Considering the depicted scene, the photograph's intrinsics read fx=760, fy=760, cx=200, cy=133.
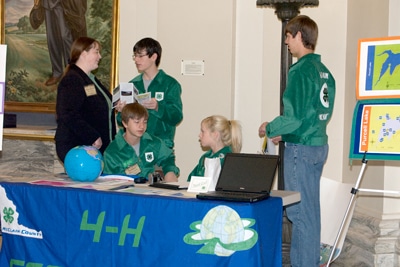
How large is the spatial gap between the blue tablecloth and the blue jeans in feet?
2.87

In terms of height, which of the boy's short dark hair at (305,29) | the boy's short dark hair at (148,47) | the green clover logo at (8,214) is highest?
the boy's short dark hair at (305,29)

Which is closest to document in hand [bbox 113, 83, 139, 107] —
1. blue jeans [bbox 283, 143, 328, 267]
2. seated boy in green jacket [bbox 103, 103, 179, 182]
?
seated boy in green jacket [bbox 103, 103, 179, 182]

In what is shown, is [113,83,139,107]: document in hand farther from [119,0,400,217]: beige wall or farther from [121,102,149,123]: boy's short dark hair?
[119,0,400,217]: beige wall

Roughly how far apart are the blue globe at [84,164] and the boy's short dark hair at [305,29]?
159cm

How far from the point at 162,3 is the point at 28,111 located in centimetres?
212

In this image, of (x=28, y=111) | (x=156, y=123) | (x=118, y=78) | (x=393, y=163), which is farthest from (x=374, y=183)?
(x=28, y=111)

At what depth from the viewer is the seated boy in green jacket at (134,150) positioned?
17.8 ft

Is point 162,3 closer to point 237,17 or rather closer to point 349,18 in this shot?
point 237,17

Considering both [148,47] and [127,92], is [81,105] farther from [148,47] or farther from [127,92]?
[148,47]

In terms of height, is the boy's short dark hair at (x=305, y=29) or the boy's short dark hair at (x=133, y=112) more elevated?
the boy's short dark hair at (x=305, y=29)

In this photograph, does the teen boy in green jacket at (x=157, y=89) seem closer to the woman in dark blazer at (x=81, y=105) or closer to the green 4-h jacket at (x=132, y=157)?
the woman in dark blazer at (x=81, y=105)

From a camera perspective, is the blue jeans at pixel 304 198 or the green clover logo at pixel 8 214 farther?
the blue jeans at pixel 304 198

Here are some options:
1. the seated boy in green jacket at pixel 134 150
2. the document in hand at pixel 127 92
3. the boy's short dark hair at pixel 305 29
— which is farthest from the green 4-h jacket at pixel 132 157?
the boy's short dark hair at pixel 305 29

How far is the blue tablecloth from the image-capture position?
4.12 meters
